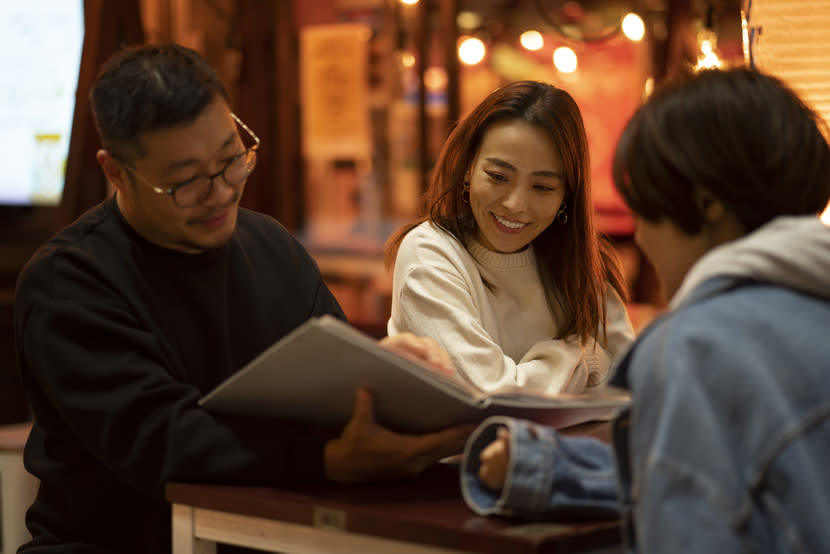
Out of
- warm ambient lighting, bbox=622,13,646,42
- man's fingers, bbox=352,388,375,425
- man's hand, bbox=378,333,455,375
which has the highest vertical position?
warm ambient lighting, bbox=622,13,646,42

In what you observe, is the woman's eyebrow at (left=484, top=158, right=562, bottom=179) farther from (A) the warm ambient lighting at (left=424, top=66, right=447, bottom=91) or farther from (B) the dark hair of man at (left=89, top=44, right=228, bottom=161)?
(A) the warm ambient lighting at (left=424, top=66, right=447, bottom=91)

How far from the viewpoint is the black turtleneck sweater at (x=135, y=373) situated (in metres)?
1.29

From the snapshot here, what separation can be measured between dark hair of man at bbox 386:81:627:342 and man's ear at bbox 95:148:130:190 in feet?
2.28

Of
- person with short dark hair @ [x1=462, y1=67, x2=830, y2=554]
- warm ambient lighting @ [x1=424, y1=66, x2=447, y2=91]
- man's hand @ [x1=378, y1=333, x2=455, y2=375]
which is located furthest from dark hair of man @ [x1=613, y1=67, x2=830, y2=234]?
warm ambient lighting @ [x1=424, y1=66, x2=447, y2=91]

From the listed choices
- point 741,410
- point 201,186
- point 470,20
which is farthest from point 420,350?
point 470,20

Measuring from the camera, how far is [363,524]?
3.74ft

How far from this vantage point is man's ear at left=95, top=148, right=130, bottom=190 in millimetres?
1497

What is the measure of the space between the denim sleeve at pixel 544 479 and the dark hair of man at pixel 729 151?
31 cm

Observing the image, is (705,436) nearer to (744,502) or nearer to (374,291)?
(744,502)

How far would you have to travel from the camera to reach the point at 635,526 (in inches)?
41.1

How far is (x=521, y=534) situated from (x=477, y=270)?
0.92 meters

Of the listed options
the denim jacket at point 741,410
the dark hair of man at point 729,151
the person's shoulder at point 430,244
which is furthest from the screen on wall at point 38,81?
the denim jacket at point 741,410

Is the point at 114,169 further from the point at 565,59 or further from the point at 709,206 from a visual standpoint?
the point at 565,59

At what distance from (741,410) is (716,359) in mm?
56
